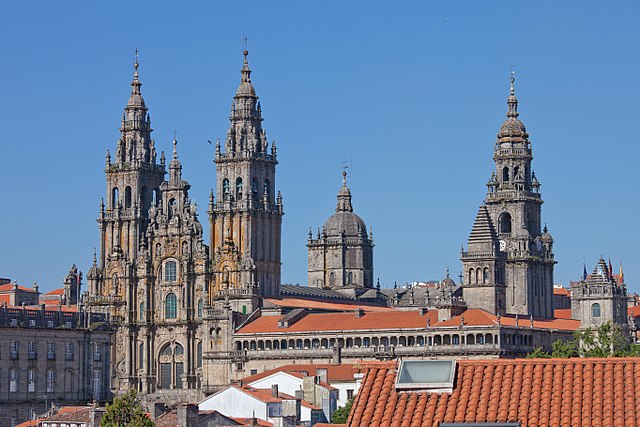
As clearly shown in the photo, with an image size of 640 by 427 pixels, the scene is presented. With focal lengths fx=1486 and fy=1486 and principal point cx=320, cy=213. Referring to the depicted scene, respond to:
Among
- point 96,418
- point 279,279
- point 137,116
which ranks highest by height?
point 137,116

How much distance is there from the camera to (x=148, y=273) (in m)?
151

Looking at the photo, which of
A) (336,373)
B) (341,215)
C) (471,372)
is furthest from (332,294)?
(471,372)

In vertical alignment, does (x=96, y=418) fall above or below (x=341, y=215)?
below

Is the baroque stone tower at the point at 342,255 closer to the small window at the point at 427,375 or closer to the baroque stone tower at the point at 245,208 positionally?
the baroque stone tower at the point at 245,208

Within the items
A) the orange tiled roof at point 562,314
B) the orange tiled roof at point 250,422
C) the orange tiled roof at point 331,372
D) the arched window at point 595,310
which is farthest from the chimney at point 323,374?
the orange tiled roof at point 562,314

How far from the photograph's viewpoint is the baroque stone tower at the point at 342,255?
174m

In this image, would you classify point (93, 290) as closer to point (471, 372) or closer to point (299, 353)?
point (299, 353)

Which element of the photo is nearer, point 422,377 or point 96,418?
point 422,377

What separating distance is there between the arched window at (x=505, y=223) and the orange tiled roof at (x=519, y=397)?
436 ft

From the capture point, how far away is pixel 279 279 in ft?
491

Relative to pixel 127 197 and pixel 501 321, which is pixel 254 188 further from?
pixel 501 321

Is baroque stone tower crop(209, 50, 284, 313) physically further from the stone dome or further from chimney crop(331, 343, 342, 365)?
the stone dome

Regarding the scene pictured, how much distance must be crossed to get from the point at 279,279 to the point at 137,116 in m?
24.4

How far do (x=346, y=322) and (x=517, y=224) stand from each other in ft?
93.4
